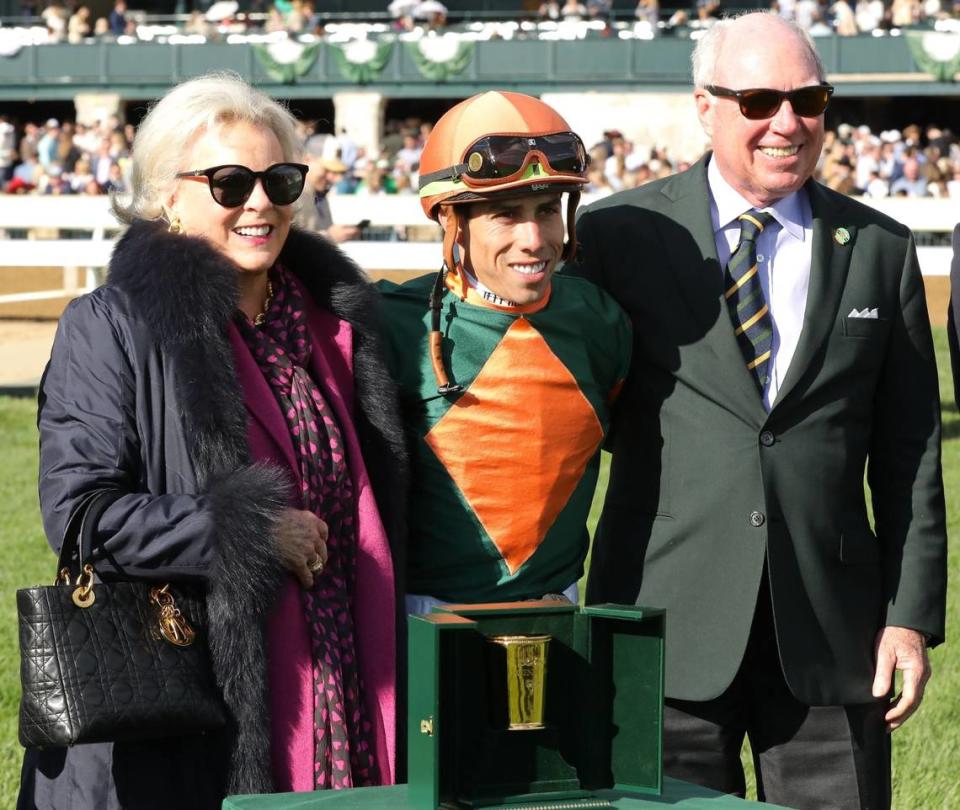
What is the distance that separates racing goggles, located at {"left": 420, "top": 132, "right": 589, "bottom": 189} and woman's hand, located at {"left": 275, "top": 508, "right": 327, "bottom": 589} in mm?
690

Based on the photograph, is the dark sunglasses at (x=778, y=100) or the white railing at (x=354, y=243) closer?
the dark sunglasses at (x=778, y=100)

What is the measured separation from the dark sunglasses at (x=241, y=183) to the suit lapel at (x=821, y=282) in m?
1.04

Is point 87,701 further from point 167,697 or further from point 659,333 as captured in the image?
point 659,333

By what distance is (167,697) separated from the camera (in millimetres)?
2693

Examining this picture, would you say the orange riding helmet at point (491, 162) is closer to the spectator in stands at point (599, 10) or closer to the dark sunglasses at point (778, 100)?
the dark sunglasses at point (778, 100)

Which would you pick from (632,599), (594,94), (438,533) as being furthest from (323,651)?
(594,94)

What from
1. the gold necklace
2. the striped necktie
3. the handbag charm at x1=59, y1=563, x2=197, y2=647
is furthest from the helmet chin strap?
the handbag charm at x1=59, y1=563, x2=197, y2=647

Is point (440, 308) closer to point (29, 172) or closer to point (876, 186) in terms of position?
point (876, 186)

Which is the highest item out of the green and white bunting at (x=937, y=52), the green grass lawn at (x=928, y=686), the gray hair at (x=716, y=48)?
the green and white bunting at (x=937, y=52)

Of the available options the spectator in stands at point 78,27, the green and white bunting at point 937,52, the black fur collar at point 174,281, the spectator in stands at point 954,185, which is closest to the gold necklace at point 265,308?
the black fur collar at point 174,281

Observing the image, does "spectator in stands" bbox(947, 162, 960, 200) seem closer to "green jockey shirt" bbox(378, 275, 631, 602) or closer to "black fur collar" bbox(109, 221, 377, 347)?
"green jockey shirt" bbox(378, 275, 631, 602)

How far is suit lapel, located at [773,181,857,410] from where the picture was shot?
3.30 meters

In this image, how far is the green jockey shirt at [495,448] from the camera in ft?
10.4

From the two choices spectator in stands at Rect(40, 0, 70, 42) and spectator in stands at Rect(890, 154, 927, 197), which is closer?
spectator in stands at Rect(890, 154, 927, 197)
